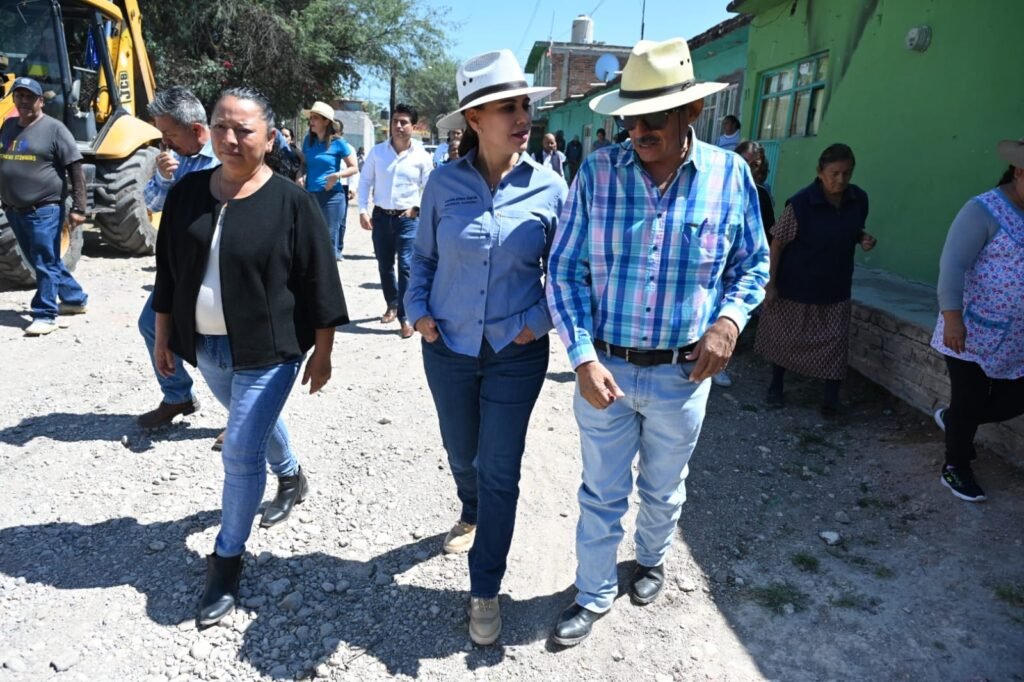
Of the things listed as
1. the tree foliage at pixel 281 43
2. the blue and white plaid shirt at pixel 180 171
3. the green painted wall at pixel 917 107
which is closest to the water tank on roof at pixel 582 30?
the tree foliage at pixel 281 43

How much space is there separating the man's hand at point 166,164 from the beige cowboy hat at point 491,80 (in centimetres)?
186

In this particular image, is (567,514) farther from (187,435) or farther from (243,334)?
(187,435)

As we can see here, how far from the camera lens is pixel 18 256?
656cm

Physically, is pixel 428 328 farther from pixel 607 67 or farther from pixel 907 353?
pixel 607 67

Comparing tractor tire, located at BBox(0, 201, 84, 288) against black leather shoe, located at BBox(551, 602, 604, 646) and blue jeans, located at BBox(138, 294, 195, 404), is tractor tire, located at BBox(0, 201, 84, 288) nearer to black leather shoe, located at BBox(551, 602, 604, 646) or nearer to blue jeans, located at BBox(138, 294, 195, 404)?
A: blue jeans, located at BBox(138, 294, 195, 404)

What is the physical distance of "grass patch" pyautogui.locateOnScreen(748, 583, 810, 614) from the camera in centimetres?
277

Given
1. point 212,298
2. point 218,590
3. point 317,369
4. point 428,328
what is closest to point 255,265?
point 212,298

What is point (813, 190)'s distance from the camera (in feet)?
Result: 14.4

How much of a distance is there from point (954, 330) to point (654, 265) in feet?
6.26

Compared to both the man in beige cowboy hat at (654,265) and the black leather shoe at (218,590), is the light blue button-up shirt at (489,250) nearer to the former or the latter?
the man in beige cowboy hat at (654,265)

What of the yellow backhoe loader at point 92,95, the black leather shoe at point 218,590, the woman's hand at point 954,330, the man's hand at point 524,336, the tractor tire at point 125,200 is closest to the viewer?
the man's hand at point 524,336

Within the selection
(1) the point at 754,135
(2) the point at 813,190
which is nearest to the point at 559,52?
(1) the point at 754,135

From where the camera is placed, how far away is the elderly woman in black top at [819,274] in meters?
4.33

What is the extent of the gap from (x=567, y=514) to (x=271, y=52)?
705 inches
